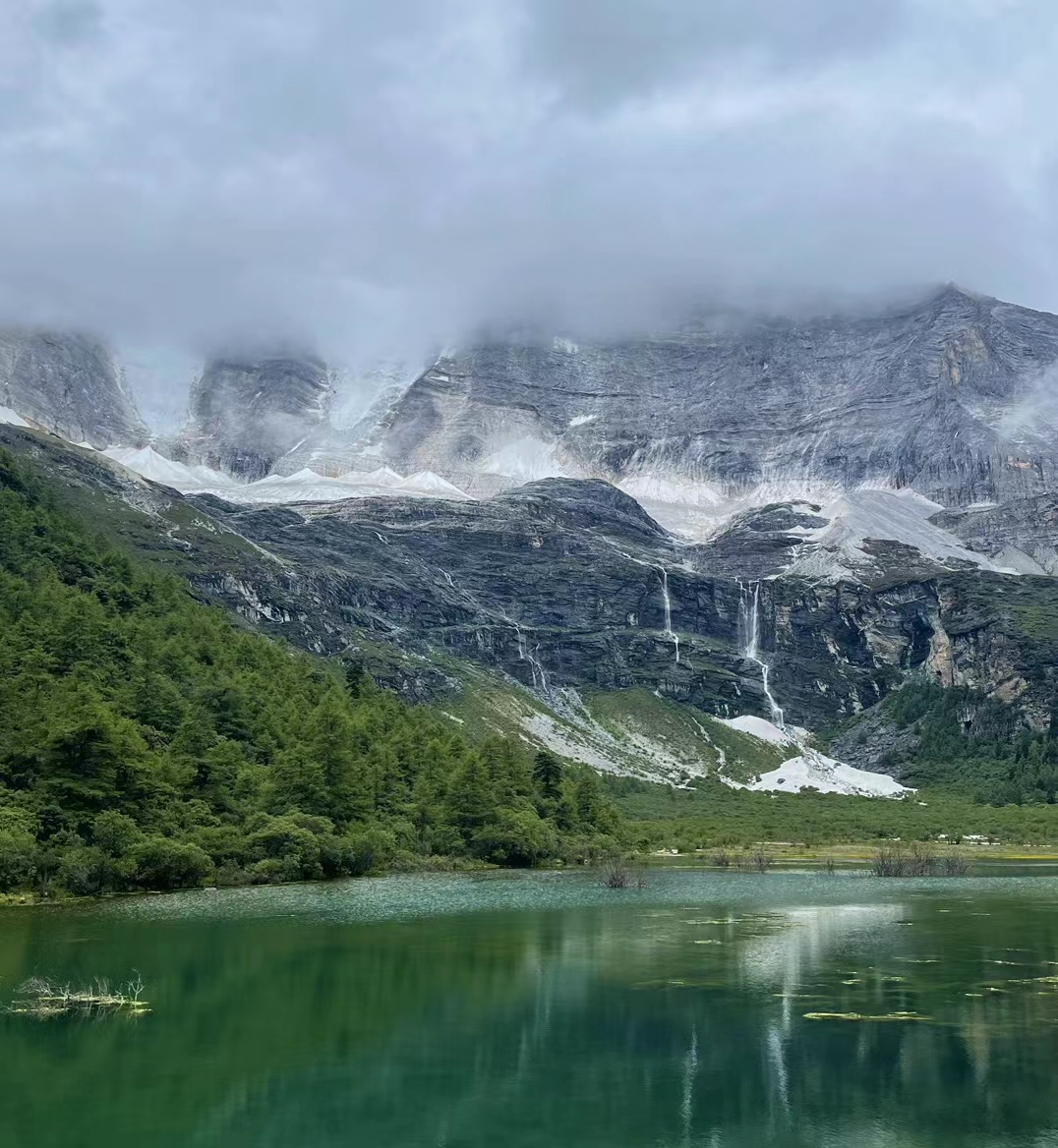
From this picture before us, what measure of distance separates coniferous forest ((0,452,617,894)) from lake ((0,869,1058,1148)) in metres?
14.9

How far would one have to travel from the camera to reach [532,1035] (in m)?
35.9

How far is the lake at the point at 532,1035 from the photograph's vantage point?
27438 mm

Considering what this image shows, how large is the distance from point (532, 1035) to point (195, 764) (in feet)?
210

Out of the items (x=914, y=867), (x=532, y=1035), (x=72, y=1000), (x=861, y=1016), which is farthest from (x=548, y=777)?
(x=532, y=1035)

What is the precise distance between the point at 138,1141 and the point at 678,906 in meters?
52.8

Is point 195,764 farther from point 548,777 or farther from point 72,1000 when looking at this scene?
point 72,1000

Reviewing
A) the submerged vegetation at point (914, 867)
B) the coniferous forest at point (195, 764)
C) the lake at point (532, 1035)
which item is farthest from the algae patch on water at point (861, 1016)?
the submerged vegetation at point (914, 867)

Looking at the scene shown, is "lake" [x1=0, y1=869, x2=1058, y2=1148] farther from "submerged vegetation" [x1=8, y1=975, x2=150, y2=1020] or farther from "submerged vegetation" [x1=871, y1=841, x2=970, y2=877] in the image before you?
"submerged vegetation" [x1=871, y1=841, x2=970, y2=877]

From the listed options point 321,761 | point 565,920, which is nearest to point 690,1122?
point 565,920

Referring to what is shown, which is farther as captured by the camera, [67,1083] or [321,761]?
[321,761]

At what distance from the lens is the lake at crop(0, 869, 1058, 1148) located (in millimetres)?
27438

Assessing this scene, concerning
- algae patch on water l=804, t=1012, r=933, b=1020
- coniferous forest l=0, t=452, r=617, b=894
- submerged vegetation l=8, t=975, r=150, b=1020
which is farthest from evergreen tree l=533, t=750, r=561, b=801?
algae patch on water l=804, t=1012, r=933, b=1020

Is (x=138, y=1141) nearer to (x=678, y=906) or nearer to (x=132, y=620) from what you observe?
(x=678, y=906)

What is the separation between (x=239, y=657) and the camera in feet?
443
